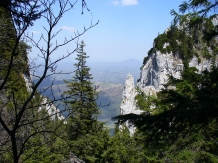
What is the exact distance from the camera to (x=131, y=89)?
115 ft

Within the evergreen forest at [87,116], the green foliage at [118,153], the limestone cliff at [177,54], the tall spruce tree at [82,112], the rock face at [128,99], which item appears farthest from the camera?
the limestone cliff at [177,54]

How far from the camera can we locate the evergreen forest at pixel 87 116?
2.62 metres

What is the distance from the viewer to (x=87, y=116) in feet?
48.1

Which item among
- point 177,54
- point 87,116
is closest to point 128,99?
point 177,54

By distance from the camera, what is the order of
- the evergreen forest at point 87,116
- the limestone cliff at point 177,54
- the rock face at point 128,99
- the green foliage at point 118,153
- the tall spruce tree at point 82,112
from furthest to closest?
the limestone cliff at point 177,54 → the rock face at point 128,99 → the tall spruce tree at point 82,112 → the green foliage at point 118,153 → the evergreen forest at point 87,116

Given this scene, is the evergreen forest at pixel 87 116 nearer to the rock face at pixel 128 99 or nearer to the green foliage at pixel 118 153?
the green foliage at pixel 118 153

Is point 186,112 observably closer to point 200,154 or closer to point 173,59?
point 200,154

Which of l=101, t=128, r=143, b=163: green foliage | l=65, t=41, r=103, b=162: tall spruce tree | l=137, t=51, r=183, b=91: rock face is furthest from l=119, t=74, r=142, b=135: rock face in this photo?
l=101, t=128, r=143, b=163: green foliage

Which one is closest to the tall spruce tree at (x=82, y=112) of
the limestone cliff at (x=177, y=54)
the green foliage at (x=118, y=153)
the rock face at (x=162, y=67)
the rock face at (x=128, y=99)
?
the green foliage at (x=118, y=153)

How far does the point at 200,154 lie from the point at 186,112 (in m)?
5.85

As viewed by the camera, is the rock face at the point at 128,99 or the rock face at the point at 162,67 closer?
the rock face at the point at 128,99

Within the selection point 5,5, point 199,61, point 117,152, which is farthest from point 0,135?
point 199,61

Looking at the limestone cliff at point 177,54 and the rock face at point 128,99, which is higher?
the limestone cliff at point 177,54

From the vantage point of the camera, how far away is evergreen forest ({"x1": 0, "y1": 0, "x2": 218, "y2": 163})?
8.61ft
